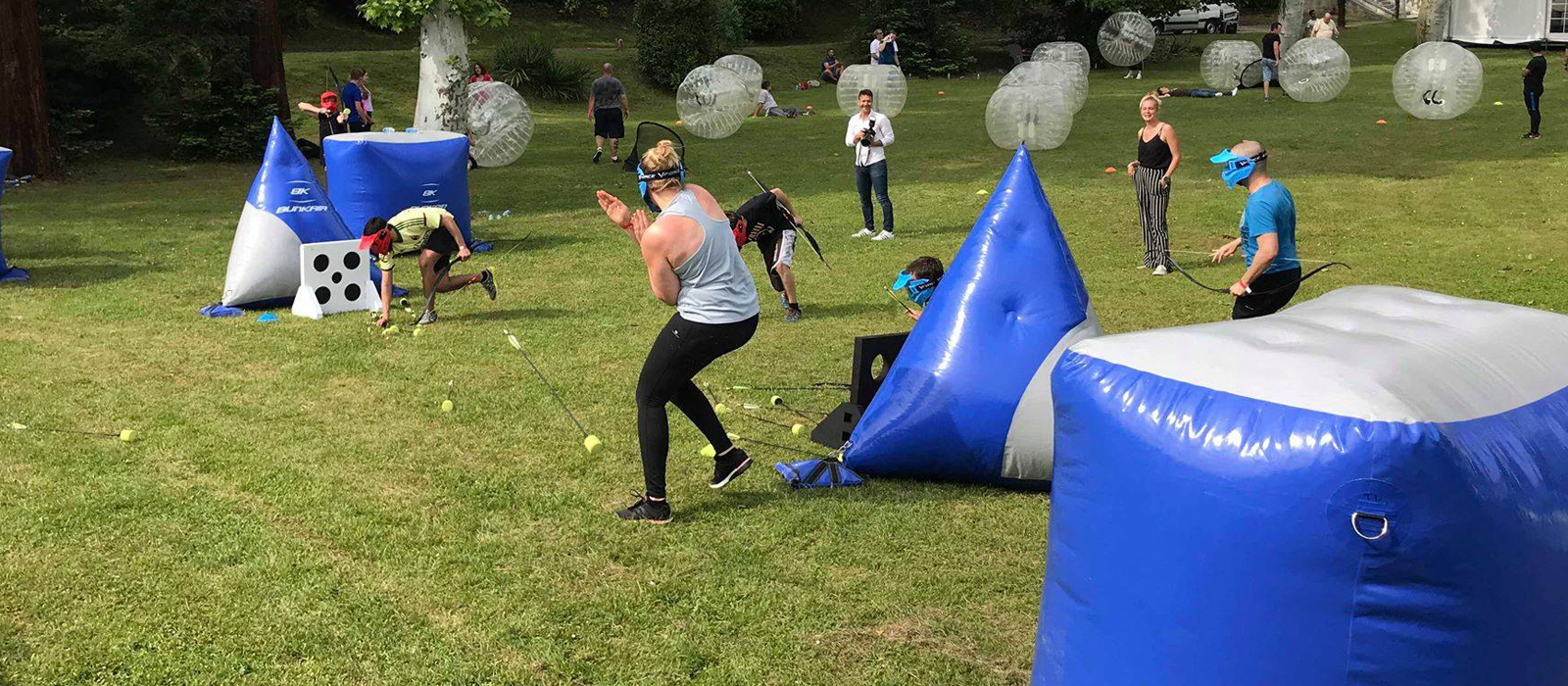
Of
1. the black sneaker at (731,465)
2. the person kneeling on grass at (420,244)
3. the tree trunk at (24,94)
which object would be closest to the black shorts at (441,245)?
the person kneeling on grass at (420,244)

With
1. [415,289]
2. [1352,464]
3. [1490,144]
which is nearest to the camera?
[1352,464]

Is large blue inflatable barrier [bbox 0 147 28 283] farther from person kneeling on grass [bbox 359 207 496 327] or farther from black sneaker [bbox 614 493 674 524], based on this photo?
black sneaker [bbox 614 493 674 524]

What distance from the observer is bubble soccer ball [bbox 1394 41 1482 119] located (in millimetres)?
21453

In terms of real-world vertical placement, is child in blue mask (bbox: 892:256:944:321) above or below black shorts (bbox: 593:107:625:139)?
above

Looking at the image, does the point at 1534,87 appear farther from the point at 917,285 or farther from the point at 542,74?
the point at 542,74

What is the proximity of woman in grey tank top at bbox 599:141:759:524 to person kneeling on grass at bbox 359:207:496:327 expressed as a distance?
5.04m

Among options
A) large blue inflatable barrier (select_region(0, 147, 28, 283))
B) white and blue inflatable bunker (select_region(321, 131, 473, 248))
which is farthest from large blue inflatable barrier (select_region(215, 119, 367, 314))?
large blue inflatable barrier (select_region(0, 147, 28, 283))

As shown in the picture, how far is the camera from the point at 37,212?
17.8 m

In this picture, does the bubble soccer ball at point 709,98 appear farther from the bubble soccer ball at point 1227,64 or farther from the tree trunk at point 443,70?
the bubble soccer ball at point 1227,64

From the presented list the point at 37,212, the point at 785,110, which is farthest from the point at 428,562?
the point at 785,110

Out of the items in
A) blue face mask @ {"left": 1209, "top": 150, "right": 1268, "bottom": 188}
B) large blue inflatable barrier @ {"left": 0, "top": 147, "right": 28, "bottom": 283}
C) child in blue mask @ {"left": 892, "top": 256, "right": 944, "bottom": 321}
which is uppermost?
blue face mask @ {"left": 1209, "top": 150, "right": 1268, "bottom": 188}

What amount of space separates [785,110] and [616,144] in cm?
764

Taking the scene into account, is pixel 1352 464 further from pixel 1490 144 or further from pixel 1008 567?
pixel 1490 144

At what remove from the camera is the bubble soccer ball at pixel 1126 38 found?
122 ft
